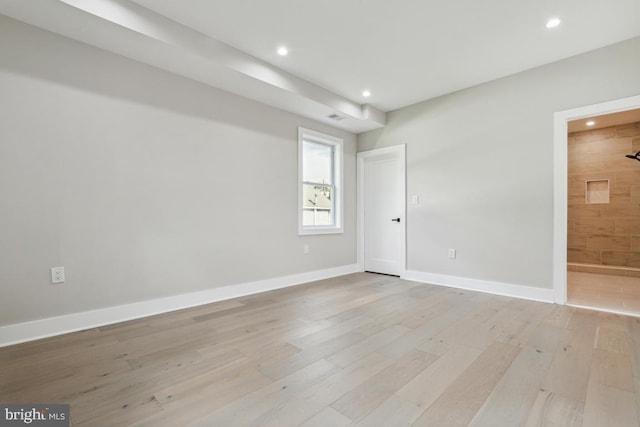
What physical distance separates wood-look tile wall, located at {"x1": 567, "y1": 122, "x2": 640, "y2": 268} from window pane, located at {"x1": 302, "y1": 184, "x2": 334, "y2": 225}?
14.6 ft

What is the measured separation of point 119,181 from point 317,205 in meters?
2.60

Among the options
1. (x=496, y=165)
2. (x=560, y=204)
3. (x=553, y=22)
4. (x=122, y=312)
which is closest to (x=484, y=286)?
(x=560, y=204)

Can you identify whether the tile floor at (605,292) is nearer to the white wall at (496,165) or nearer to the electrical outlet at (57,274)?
the white wall at (496,165)

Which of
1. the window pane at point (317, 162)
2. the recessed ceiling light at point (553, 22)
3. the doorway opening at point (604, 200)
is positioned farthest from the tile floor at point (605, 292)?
the window pane at point (317, 162)

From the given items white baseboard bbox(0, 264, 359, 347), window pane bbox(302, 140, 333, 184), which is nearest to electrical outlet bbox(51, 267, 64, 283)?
white baseboard bbox(0, 264, 359, 347)

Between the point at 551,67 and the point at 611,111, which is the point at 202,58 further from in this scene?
the point at 611,111

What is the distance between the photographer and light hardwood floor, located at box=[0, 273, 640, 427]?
1.38m

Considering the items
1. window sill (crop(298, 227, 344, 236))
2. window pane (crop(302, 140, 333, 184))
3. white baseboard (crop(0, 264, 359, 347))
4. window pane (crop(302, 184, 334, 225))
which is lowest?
white baseboard (crop(0, 264, 359, 347))

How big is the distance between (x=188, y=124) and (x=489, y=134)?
351cm

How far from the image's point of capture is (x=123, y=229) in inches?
105

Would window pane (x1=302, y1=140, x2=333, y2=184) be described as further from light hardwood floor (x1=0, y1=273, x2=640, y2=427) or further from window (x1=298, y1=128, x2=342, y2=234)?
light hardwood floor (x1=0, y1=273, x2=640, y2=427)

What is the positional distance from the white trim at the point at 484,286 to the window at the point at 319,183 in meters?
1.40

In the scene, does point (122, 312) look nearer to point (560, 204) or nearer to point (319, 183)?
point (319, 183)

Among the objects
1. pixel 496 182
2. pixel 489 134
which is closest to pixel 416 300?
pixel 496 182
